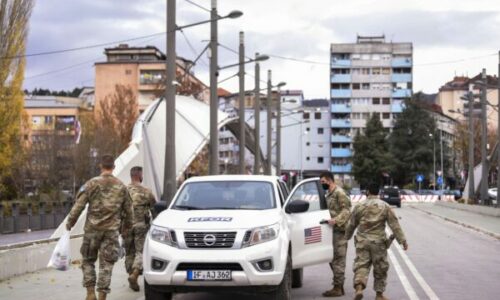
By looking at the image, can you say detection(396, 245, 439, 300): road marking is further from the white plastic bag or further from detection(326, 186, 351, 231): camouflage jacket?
the white plastic bag

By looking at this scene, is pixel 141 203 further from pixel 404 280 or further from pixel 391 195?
pixel 391 195

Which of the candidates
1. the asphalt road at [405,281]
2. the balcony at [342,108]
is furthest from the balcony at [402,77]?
the asphalt road at [405,281]

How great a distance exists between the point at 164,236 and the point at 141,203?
8.36ft

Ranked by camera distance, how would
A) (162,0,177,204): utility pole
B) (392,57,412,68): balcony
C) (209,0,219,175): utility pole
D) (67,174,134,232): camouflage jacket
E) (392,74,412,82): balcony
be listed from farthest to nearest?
(392,74,412,82): balcony
(392,57,412,68): balcony
(209,0,219,175): utility pole
(162,0,177,204): utility pole
(67,174,134,232): camouflage jacket

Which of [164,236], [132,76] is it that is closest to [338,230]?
[164,236]

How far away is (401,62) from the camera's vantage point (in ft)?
389

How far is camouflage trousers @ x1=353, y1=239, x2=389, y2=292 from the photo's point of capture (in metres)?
10.3

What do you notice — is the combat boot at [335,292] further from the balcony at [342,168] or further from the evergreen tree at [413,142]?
the balcony at [342,168]

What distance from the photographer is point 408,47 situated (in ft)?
391

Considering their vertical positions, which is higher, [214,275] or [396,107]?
[396,107]

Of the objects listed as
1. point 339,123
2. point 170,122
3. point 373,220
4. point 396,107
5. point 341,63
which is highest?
point 341,63

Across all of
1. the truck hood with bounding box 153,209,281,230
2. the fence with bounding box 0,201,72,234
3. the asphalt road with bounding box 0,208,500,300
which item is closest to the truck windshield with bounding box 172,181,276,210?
the truck hood with bounding box 153,209,281,230

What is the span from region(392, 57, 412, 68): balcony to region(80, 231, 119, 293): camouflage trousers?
112435 millimetres

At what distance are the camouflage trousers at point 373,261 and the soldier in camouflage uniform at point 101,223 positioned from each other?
3263 millimetres
